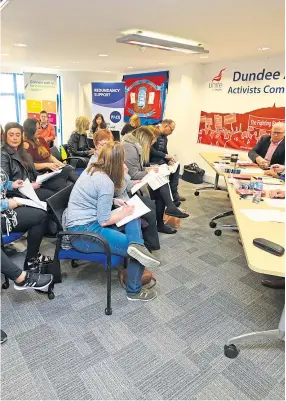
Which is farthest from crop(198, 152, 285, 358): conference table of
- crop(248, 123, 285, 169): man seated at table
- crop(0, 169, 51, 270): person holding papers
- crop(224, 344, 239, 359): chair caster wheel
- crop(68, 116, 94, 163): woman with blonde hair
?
crop(68, 116, 94, 163): woman with blonde hair

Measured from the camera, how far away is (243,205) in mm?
2199

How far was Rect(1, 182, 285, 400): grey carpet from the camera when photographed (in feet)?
4.79

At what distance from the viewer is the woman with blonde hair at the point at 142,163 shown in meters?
3.06

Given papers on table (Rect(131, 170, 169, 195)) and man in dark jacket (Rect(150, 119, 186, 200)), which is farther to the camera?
man in dark jacket (Rect(150, 119, 186, 200))

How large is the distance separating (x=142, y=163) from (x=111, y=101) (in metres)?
4.66

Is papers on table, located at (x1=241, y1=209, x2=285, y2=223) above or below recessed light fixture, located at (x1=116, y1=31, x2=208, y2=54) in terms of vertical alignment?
below

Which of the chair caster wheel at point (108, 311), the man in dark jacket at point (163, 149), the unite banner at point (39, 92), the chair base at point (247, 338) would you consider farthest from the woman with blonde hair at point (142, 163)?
the unite banner at point (39, 92)

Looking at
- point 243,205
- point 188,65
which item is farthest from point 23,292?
point 188,65

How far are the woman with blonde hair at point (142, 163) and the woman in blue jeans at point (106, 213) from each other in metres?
1.02

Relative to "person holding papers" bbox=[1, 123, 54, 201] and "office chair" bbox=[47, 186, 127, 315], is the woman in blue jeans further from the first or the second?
"person holding papers" bbox=[1, 123, 54, 201]

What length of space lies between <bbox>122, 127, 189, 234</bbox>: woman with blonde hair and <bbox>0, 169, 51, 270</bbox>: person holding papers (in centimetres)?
119

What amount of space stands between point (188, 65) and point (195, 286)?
482cm

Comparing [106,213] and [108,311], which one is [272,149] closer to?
[106,213]

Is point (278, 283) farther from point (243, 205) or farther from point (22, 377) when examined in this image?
point (22, 377)
